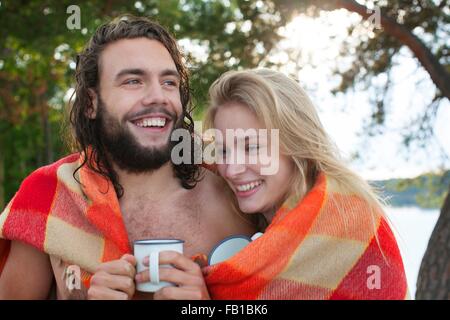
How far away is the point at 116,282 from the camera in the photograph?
6.10 ft

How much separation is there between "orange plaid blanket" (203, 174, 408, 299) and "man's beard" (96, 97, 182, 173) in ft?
1.83

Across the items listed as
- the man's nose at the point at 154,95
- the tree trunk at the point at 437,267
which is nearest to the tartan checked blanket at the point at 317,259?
the man's nose at the point at 154,95

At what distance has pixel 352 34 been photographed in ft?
18.9

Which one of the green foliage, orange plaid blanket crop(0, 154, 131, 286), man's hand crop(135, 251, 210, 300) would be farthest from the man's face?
the green foliage

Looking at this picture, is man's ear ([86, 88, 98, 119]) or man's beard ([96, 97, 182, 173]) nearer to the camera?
man's beard ([96, 97, 182, 173])

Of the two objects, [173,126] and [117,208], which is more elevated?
[173,126]

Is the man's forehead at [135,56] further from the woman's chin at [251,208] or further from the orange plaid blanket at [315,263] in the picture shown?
the orange plaid blanket at [315,263]

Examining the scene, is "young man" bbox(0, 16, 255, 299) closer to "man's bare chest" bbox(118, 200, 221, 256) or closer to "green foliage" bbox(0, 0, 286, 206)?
"man's bare chest" bbox(118, 200, 221, 256)

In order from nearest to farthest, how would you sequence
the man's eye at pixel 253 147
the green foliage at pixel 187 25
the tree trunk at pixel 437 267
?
the man's eye at pixel 253 147 < the tree trunk at pixel 437 267 < the green foliage at pixel 187 25

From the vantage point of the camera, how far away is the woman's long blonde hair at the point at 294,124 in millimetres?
2168

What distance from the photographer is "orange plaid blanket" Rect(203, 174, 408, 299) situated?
2006 mm
